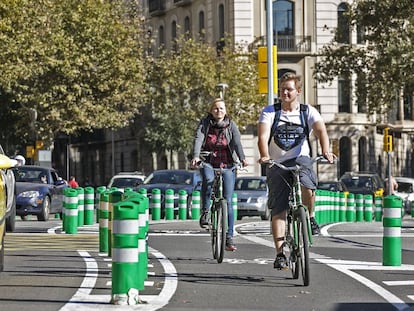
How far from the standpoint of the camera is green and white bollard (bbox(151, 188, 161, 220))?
32.1 m

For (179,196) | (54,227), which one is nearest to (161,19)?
(179,196)

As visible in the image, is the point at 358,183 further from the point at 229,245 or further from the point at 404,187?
the point at 229,245

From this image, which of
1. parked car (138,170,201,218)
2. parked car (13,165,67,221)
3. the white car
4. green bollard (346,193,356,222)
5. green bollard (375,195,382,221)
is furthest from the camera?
the white car

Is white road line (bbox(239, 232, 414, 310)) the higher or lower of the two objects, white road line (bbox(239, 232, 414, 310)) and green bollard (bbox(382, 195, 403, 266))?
the lower

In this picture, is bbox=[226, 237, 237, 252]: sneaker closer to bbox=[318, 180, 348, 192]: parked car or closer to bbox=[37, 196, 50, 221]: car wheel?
bbox=[37, 196, 50, 221]: car wheel

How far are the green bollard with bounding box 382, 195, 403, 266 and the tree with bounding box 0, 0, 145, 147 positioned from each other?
35006 millimetres

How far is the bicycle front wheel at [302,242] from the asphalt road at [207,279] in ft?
0.54

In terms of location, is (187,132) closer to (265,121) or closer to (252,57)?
(252,57)

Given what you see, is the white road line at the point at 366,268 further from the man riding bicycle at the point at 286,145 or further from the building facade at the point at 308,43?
Answer: the building facade at the point at 308,43

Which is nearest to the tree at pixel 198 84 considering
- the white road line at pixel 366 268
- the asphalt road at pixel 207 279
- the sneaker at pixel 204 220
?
the asphalt road at pixel 207 279

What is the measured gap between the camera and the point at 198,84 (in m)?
63.2

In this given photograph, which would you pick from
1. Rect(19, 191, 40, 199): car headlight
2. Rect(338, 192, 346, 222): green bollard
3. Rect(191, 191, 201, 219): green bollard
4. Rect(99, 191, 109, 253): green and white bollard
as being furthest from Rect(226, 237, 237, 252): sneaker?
Rect(338, 192, 346, 222): green bollard

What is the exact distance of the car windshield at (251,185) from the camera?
124 feet

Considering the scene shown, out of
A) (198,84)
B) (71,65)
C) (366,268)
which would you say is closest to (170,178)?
(71,65)
